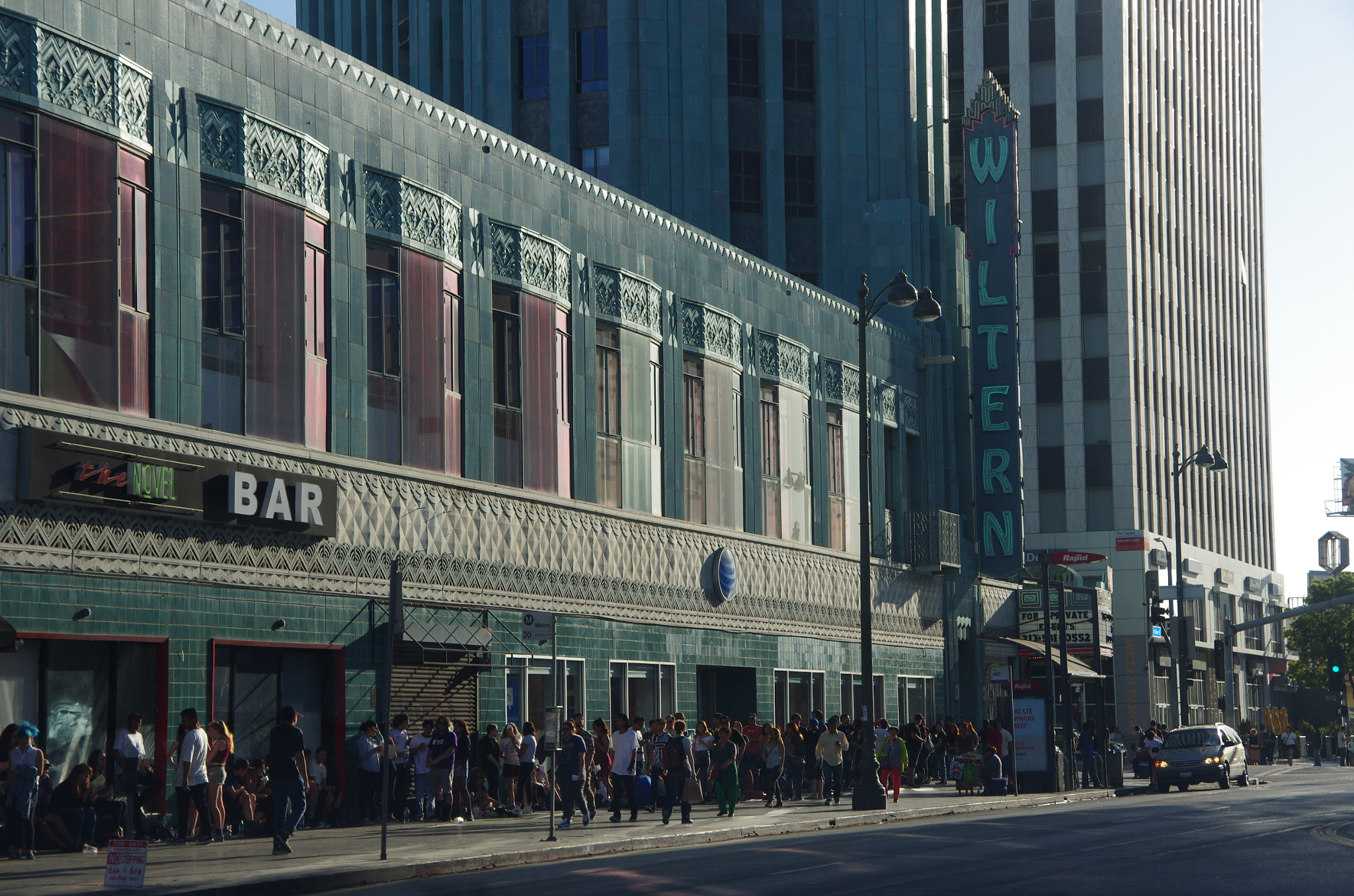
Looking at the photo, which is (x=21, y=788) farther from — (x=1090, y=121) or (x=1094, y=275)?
(x=1090, y=121)

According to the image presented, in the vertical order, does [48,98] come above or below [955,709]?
above

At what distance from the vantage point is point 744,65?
173ft

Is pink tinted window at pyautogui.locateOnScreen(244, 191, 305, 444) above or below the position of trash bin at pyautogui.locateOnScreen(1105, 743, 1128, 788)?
above

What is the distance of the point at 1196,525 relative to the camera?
8319 cm

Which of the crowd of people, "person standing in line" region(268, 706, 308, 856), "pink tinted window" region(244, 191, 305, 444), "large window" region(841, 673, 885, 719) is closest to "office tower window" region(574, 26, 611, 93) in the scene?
"large window" region(841, 673, 885, 719)

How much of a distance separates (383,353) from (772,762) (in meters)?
11.0

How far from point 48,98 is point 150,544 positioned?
19.2 feet

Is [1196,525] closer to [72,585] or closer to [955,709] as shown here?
[955,709]

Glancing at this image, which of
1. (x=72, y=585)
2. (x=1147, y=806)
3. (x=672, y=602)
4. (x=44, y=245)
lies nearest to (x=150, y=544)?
(x=72, y=585)

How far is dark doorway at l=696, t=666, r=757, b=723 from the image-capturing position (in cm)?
3684

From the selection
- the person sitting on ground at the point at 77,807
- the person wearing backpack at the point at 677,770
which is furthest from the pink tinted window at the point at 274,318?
the person wearing backpack at the point at 677,770

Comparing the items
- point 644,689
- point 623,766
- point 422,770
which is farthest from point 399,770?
point 644,689

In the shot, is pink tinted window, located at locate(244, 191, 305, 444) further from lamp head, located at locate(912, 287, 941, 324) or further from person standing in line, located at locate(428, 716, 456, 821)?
lamp head, located at locate(912, 287, 941, 324)

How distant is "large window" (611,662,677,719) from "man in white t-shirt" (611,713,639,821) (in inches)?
179
